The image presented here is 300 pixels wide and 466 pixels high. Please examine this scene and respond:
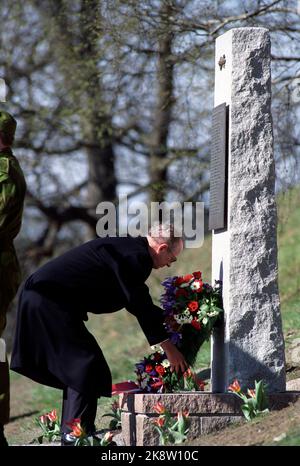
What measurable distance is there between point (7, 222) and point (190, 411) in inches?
65.6

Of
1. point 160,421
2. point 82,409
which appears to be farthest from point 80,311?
point 160,421

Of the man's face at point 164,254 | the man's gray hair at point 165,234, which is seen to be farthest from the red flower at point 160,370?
the man's gray hair at point 165,234

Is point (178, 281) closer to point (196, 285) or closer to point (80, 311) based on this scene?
point (196, 285)

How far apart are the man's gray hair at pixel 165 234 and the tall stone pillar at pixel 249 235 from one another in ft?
1.54

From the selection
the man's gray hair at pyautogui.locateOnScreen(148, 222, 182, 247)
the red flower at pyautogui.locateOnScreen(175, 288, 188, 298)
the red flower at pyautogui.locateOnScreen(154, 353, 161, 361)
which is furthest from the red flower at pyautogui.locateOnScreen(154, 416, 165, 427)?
the man's gray hair at pyautogui.locateOnScreen(148, 222, 182, 247)

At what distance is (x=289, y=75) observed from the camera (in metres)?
11.9

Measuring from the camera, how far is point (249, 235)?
652 centimetres

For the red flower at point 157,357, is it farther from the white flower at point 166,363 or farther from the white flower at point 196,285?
the white flower at point 196,285

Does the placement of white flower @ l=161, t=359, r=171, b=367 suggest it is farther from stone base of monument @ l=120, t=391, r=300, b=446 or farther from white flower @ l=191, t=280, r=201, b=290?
white flower @ l=191, t=280, r=201, b=290

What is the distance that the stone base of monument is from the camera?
6.10 metres

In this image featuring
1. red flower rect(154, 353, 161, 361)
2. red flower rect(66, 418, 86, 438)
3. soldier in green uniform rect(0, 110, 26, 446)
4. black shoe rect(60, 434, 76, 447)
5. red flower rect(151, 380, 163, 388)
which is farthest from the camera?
red flower rect(154, 353, 161, 361)

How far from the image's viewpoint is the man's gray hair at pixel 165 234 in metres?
6.14

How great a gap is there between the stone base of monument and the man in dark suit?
0.28m
